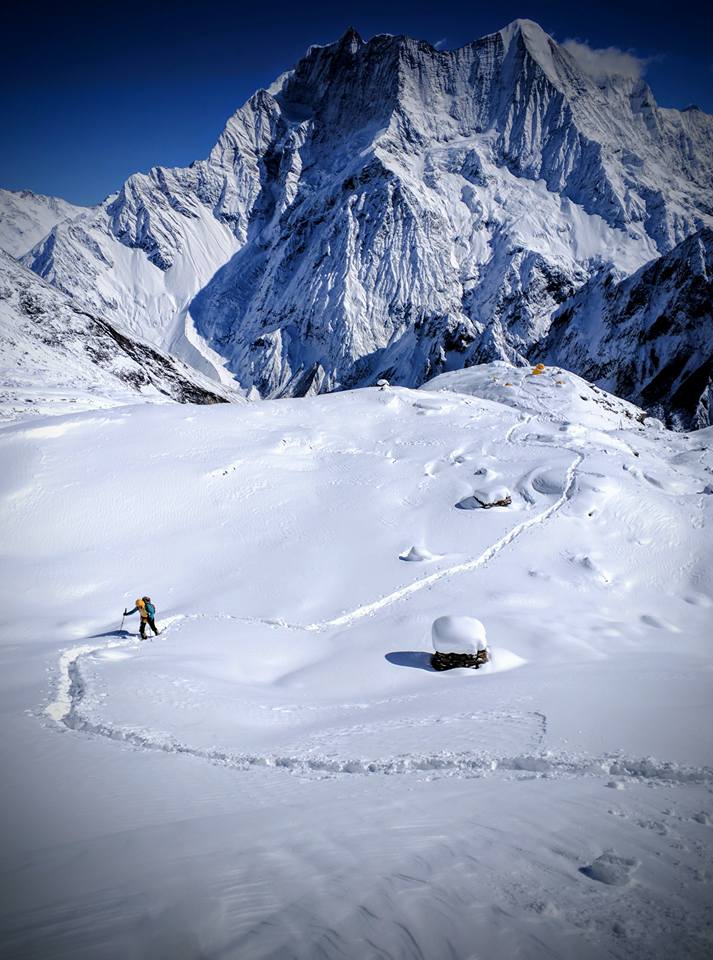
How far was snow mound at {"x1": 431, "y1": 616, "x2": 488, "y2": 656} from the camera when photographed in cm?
1327

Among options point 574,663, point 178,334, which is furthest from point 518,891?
point 178,334

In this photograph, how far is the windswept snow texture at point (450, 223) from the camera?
154 metres

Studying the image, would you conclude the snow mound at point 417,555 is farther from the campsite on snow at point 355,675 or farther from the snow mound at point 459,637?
the snow mound at point 459,637

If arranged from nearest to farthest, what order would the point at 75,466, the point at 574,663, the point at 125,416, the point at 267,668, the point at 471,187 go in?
1. the point at 574,663
2. the point at 267,668
3. the point at 75,466
4. the point at 125,416
5. the point at 471,187

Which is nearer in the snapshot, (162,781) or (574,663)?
(162,781)

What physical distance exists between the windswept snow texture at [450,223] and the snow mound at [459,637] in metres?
131

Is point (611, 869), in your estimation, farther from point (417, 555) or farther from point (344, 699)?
point (417, 555)

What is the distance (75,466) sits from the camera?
26.6 m

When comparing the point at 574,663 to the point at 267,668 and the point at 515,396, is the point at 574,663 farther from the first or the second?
the point at 515,396

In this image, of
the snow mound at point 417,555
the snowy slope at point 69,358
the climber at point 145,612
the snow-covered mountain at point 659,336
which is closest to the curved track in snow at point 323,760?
the climber at point 145,612

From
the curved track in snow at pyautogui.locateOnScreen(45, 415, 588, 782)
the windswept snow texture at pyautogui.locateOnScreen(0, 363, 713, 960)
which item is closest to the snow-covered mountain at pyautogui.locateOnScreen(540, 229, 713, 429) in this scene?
the windswept snow texture at pyautogui.locateOnScreen(0, 363, 713, 960)

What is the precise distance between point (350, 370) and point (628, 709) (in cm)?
14834

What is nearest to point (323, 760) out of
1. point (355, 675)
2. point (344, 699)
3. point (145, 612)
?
point (344, 699)

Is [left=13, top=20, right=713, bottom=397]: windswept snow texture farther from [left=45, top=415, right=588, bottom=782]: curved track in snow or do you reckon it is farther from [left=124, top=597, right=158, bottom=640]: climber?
[left=45, top=415, right=588, bottom=782]: curved track in snow
